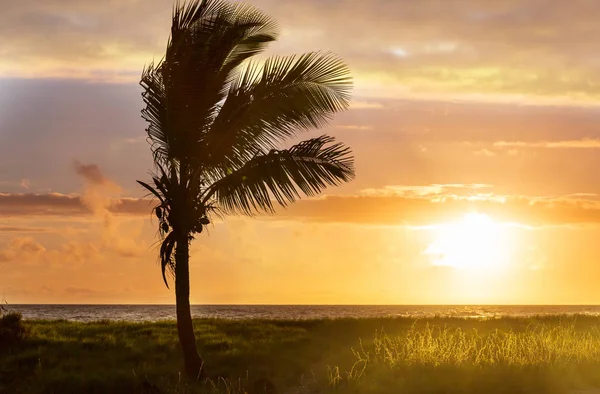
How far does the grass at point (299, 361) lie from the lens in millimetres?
14984

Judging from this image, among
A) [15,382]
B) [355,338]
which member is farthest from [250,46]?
[355,338]

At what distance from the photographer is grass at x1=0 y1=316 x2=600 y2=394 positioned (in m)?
15.0

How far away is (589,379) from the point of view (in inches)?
604

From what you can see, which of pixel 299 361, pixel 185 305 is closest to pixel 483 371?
pixel 299 361

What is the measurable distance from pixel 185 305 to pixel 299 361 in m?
4.25

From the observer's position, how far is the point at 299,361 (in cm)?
2023

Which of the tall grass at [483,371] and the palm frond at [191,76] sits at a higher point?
the palm frond at [191,76]

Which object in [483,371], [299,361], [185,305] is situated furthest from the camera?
[299,361]

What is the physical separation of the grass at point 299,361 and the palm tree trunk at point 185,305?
518 millimetres

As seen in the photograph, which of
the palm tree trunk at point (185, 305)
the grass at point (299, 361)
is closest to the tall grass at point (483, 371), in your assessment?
the grass at point (299, 361)

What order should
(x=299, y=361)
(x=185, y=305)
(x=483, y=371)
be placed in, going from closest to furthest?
(x=483, y=371) < (x=185, y=305) < (x=299, y=361)

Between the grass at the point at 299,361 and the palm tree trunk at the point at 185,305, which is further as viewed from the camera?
the palm tree trunk at the point at 185,305

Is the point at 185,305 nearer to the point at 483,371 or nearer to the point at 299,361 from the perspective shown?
the point at 299,361

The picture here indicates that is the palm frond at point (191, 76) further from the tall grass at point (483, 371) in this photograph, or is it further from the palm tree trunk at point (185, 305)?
the tall grass at point (483, 371)
